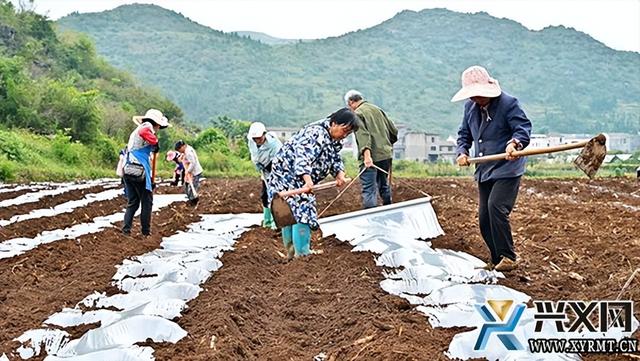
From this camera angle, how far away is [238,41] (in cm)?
11862

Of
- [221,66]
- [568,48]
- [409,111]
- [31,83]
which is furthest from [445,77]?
[31,83]

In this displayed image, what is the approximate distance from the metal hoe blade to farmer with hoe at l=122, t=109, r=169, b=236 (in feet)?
13.8

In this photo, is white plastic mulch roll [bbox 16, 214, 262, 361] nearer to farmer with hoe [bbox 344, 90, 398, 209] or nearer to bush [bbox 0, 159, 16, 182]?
farmer with hoe [bbox 344, 90, 398, 209]

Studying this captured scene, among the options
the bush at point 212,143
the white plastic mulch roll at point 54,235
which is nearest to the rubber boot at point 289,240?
the white plastic mulch roll at point 54,235

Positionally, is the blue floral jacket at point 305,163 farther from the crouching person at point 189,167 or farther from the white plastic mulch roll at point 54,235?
the crouching person at point 189,167

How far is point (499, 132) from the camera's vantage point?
5.60 m

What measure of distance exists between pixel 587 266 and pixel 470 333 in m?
2.34

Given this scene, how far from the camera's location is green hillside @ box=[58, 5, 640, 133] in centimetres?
8381

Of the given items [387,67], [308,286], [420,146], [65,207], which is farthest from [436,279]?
[387,67]

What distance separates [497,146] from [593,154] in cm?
76

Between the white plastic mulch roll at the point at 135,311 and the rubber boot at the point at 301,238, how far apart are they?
0.64 meters

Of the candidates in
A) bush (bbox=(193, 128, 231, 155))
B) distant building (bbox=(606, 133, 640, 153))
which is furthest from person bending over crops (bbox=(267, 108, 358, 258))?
distant building (bbox=(606, 133, 640, 153))

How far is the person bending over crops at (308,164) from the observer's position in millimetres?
5898

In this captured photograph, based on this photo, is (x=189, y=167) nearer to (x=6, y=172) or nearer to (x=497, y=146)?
(x=497, y=146)
